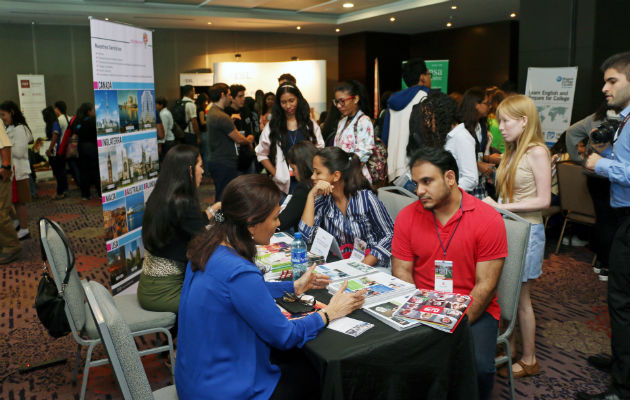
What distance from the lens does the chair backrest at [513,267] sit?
2336 millimetres

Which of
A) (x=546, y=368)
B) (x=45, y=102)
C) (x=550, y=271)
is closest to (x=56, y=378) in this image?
(x=546, y=368)

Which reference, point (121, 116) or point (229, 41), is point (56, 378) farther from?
point (229, 41)

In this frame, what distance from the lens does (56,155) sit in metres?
8.34

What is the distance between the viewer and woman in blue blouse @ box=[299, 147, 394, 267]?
2984mm

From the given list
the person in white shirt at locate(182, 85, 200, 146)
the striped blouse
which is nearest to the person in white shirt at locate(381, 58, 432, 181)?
the striped blouse

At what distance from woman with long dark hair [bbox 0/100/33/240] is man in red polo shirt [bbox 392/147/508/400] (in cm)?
494

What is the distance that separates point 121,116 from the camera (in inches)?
151

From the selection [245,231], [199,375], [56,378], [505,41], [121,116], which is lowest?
[56,378]

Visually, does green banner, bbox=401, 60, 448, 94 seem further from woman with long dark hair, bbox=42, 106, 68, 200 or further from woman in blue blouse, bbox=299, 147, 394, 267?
woman in blue blouse, bbox=299, 147, 394, 267

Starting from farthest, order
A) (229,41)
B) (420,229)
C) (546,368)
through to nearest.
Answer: (229,41) → (546,368) → (420,229)

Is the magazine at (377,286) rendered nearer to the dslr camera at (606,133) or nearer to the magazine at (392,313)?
the magazine at (392,313)

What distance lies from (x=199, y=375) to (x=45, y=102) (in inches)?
420

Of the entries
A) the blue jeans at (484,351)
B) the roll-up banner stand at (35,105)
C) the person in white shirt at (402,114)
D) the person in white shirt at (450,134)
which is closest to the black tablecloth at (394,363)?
the blue jeans at (484,351)

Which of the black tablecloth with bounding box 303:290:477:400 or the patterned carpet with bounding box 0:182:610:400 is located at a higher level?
the black tablecloth with bounding box 303:290:477:400
